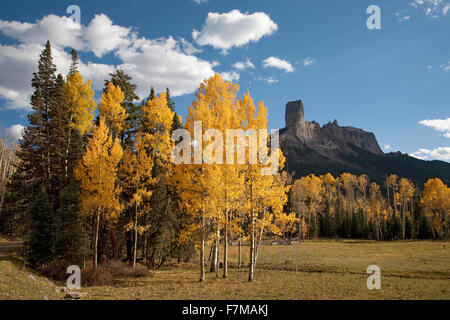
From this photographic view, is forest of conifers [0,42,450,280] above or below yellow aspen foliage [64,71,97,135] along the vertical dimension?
below

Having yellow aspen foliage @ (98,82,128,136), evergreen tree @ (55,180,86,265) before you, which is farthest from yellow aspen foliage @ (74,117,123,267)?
yellow aspen foliage @ (98,82,128,136)

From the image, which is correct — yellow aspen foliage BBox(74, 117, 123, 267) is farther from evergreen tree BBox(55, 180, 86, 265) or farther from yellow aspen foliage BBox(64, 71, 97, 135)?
yellow aspen foliage BBox(64, 71, 97, 135)

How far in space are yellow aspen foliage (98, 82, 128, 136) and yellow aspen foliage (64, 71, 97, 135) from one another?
20.8 ft

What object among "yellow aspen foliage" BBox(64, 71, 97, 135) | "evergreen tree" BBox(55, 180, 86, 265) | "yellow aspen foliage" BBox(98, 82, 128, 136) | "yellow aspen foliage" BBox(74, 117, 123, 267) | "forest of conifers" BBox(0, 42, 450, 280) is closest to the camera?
"forest of conifers" BBox(0, 42, 450, 280)

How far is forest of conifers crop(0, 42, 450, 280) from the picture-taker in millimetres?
16031

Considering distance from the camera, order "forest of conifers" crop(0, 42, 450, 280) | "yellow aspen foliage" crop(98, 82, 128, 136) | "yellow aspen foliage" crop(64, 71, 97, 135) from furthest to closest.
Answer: "yellow aspen foliage" crop(64, 71, 97, 135), "yellow aspen foliage" crop(98, 82, 128, 136), "forest of conifers" crop(0, 42, 450, 280)

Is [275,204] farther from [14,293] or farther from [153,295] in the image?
[14,293]

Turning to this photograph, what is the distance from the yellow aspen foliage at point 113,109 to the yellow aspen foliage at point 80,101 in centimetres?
635

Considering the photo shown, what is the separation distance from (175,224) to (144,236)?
10.9 ft

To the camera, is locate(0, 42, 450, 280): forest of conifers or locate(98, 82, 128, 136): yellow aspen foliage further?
locate(98, 82, 128, 136): yellow aspen foliage

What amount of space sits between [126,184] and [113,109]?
7004 millimetres

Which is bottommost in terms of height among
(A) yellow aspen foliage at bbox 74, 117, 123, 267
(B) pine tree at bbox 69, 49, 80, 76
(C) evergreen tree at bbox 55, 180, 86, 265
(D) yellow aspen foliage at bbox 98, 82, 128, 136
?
(C) evergreen tree at bbox 55, 180, 86, 265

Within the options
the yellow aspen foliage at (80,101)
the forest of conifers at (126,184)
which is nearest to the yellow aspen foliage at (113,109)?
the forest of conifers at (126,184)
